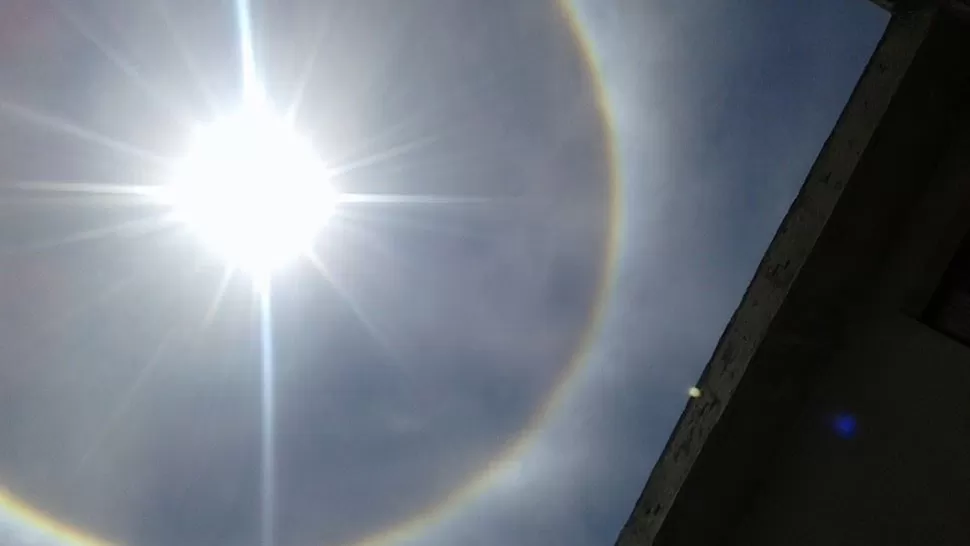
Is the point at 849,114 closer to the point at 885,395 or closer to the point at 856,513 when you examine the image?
the point at 885,395

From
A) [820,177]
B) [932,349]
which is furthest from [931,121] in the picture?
[932,349]

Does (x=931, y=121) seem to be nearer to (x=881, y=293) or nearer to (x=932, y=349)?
(x=881, y=293)

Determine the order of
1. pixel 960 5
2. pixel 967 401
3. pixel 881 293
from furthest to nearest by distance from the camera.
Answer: pixel 881 293 → pixel 960 5 → pixel 967 401

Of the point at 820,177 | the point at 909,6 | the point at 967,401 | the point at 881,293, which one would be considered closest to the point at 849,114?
the point at 820,177

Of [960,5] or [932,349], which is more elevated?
[960,5]

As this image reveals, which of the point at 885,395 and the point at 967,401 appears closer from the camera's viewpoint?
the point at 967,401

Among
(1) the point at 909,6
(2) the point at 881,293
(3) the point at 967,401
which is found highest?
(1) the point at 909,6

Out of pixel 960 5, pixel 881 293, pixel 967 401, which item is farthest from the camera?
pixel 881 293
